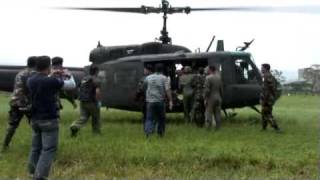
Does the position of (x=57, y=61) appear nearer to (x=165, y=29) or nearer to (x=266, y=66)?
(x=266, y=66)

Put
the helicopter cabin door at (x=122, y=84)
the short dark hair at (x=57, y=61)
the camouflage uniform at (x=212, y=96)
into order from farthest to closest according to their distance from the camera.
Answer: the helicopter cabin door at (x=122, y=84)
the camouflage uniform at (x=212, y=96)
the short dark hair at (x=57, y=61)

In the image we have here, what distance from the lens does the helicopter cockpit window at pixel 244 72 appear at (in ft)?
55.7

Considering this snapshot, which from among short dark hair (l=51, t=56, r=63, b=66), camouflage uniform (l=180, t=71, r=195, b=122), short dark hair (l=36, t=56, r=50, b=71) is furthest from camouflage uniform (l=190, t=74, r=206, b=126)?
short dark hair (l=36, t=56, r=50, b=71)

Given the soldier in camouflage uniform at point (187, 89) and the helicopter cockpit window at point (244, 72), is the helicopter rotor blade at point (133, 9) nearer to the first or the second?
the soldier in camouflage uniform at point (187, 89)

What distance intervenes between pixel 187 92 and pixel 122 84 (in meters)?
2.53

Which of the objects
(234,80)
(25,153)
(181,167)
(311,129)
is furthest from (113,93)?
(181,167)

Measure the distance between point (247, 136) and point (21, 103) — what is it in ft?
16.5

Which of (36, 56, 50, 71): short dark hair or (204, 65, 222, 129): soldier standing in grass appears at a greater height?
(36, 56, 50, 71): short dark hair

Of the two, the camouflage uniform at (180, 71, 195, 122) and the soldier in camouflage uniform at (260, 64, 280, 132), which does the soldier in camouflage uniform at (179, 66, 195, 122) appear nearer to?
the camouflage uniform at (180, 71, 195, 122)

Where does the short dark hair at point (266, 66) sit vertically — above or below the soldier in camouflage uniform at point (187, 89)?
above

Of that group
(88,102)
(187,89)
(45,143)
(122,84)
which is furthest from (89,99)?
(45,143)

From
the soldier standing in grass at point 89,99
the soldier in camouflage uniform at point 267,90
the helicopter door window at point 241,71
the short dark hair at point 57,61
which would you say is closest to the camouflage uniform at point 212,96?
the soldier in camouflage uniform at point 267,90

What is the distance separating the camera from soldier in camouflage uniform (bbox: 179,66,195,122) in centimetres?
1590

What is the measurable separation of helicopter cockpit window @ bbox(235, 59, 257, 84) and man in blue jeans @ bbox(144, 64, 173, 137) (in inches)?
156
